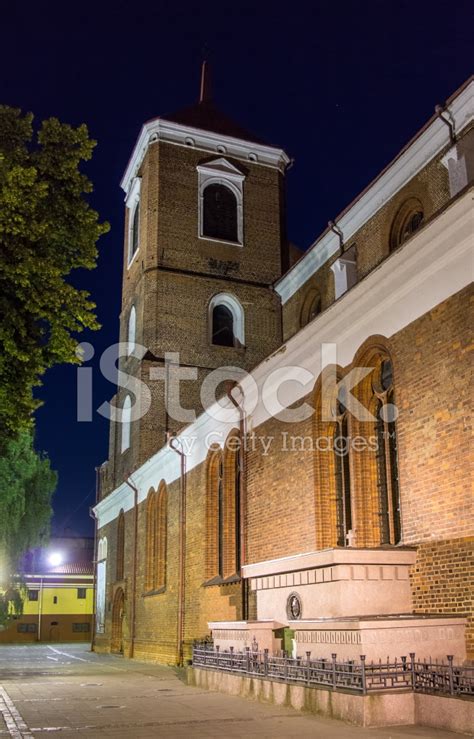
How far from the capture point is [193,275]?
27.2m

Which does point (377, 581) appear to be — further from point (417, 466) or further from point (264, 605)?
point (264, 605)

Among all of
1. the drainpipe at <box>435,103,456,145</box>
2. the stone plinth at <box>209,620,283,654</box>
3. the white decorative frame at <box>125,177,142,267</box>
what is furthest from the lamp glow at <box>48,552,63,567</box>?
the drainpipe at <box>435,103,456,145</box>

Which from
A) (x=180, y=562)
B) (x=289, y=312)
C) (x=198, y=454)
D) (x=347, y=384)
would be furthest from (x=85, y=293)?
(x=289, y=312)

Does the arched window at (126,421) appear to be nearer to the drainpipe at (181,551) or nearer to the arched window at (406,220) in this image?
the drainpipe at (181,551)

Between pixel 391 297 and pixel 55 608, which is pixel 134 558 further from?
pixel 55 608

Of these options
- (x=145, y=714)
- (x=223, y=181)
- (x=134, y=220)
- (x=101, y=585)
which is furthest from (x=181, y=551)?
(x=134, y=220)

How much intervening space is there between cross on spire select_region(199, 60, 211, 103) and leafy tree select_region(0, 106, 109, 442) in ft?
69.8

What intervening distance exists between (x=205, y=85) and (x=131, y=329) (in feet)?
37.7

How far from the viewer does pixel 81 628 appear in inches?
1911

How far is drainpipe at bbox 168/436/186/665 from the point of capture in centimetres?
2027

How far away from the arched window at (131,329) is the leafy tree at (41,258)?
51.3 ft

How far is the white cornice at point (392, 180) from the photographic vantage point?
16.5m

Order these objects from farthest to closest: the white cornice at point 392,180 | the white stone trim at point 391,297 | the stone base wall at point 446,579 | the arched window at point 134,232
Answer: the arched window at point 134,232, the white cornice at point 392,180, the white stone trim at point 391,297, the stone base wall at point 446,579

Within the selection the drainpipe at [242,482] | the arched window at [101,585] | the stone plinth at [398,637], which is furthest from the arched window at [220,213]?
the stone plinth at [398,637]
